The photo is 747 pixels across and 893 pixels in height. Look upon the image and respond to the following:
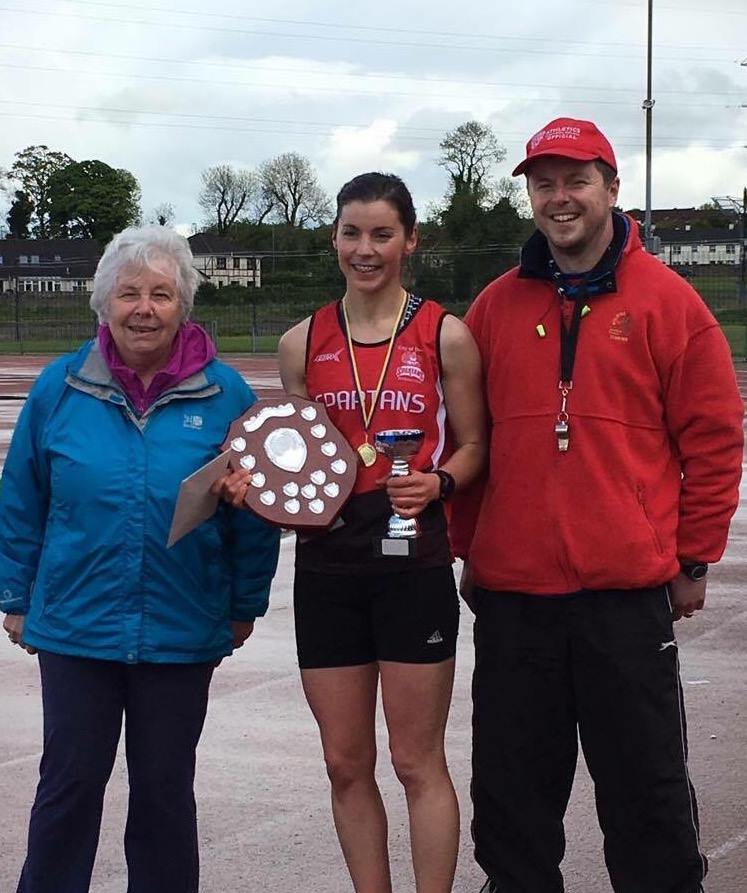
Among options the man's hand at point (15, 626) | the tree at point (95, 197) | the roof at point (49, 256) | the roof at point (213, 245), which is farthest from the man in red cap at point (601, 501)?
the tree at point (95, 197)

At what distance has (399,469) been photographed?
3.68 metres

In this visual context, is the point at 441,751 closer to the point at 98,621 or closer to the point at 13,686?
the point at 98,621

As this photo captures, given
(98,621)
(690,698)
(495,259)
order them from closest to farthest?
(98,621) → (690,698) → (495,259)

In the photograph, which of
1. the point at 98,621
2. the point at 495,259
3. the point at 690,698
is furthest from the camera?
the point at 495,259

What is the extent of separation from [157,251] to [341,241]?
50cm

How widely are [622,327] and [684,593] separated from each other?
0.76m

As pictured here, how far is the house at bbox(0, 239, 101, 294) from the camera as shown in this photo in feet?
318

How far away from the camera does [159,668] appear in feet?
12.6

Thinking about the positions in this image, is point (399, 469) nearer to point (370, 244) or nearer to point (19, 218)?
point (370, 244)

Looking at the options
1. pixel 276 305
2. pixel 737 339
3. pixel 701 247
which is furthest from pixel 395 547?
pixel 701 247

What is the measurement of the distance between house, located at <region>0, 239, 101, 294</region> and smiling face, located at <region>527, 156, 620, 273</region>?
88.5 meters

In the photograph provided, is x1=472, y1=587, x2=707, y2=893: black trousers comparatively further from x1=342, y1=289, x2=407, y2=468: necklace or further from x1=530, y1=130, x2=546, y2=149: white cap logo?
x1=530, y1=130, x2=546, y2=149: white cap logo

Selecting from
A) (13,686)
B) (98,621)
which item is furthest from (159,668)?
(13,686)

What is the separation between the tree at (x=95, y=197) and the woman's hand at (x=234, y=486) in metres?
110
